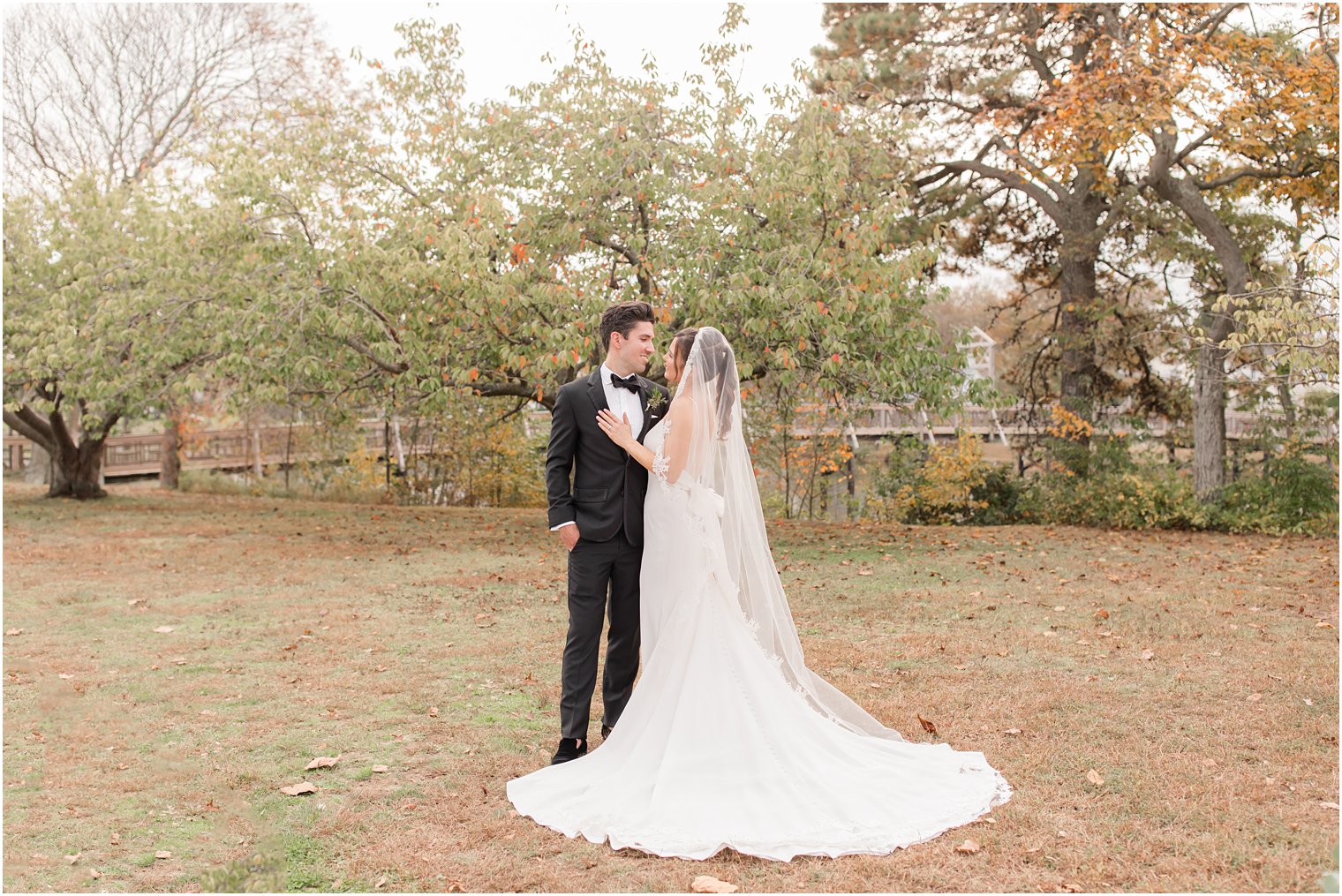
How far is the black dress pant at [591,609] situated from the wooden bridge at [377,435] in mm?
9519

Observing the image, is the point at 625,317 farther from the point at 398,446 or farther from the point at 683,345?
the point at 398,446

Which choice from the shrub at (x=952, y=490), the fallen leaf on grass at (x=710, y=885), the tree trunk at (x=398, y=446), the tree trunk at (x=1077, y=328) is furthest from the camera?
the tree trunk at (x=398, y=446)

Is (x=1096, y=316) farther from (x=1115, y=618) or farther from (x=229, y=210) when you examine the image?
(x=229, y=210)

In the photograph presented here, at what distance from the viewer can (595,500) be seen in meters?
4.89

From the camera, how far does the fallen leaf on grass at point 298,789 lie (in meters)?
4.65

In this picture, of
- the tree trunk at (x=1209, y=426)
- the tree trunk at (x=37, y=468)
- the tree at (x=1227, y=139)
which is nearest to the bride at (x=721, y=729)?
the tree at (x=1227, y=139)

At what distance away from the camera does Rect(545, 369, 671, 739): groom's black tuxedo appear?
4879 millimetres

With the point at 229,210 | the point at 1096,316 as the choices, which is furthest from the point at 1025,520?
the point at 229,210

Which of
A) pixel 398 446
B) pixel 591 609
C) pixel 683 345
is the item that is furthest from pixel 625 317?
pixel 398 446

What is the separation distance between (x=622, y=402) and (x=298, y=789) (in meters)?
2.20

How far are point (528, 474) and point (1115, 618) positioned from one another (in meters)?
12.6

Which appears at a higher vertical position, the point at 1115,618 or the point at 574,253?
the point at 574,253

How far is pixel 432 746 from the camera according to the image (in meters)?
5.29

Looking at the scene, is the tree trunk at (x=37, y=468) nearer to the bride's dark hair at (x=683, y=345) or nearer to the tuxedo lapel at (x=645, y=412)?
the tuxedo lapel at (x=645, y=412)
